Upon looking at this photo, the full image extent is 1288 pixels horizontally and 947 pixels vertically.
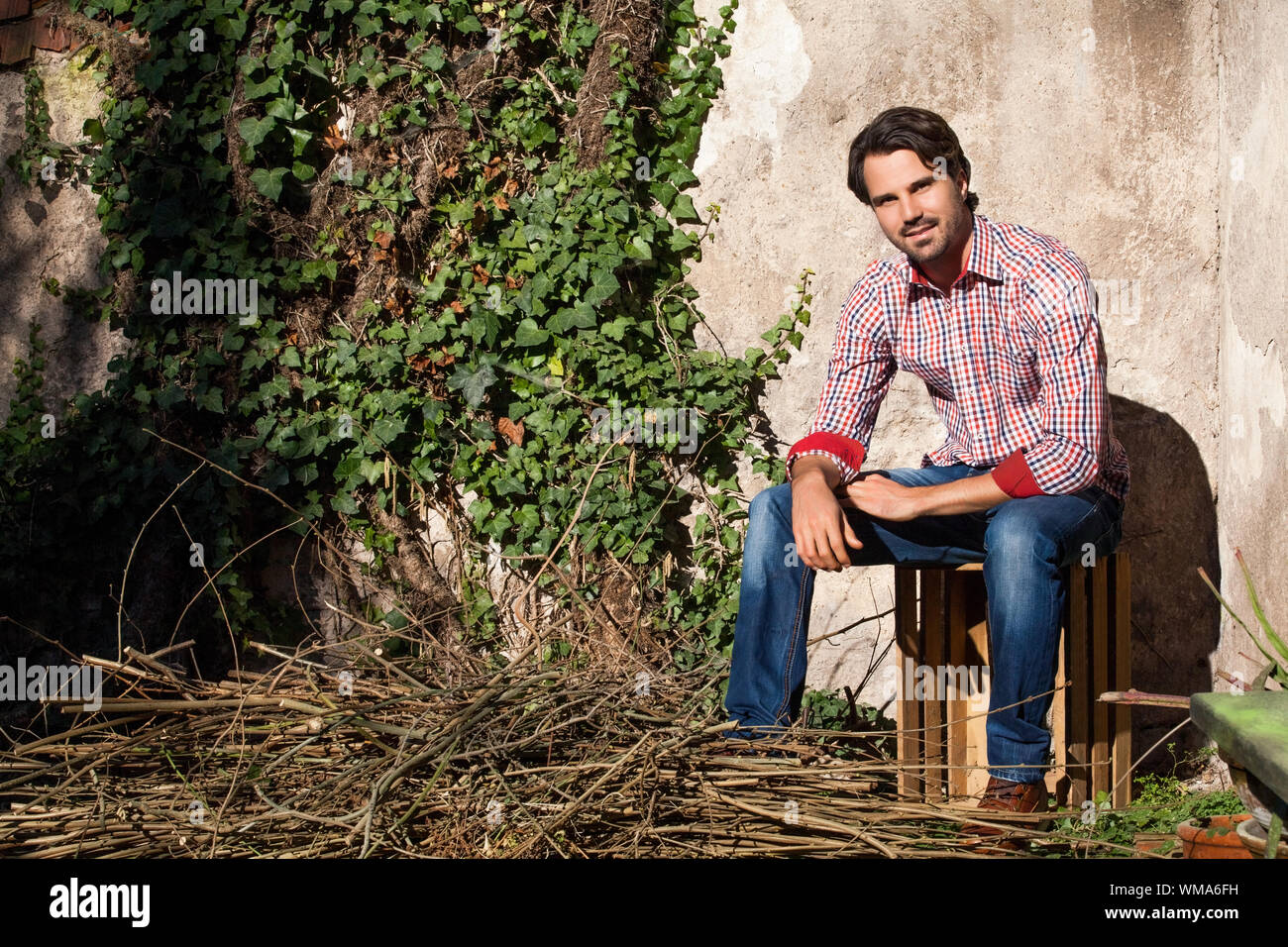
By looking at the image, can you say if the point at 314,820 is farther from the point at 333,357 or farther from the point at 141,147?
the point at 141,147

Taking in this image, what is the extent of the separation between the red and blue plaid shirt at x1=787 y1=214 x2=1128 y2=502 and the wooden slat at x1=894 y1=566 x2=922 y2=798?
361 mm

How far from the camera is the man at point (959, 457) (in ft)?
8.43

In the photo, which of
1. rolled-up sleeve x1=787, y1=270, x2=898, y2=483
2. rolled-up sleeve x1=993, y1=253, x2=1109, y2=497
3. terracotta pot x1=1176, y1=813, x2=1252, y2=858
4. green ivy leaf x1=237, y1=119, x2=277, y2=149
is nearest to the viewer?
terracotta pot x1=1176, y1=813, x2=1252, y2=858

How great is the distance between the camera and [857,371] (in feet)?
10.3

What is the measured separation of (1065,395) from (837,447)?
0.60 metres

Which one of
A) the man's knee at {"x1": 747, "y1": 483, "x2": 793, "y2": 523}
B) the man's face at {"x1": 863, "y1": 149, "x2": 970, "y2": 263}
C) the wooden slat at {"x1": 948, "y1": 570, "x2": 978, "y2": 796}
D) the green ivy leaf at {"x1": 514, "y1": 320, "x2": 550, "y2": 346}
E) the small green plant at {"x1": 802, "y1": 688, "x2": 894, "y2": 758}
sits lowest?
the small green plant at {"x1": 802, "y1": 688, "x2": 894, "y2": 758}

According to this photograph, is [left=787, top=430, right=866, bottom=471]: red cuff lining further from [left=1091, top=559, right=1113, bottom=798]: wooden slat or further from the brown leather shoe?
the brown leather shoe

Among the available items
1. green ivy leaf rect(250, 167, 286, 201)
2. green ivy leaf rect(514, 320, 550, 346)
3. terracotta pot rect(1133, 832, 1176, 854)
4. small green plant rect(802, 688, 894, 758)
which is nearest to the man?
terracotta pot rect(1133, 832, 1176, 854)

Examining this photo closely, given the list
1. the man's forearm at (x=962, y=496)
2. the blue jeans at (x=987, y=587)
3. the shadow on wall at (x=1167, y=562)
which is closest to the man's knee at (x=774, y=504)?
the blue jeans at (x=987, y=587)

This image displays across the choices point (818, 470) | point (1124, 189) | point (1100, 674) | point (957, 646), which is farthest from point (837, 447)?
point (1124, 189)

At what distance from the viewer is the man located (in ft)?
8.43

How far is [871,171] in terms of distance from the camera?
9.86 ft

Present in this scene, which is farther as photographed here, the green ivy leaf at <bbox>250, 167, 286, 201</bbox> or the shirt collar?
the green ivy leaf at <bbox>250, 167, 286, 201</bbox>

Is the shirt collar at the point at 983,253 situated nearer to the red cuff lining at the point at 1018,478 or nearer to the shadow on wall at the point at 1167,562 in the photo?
the red cuff lining at the point at 1018,478
